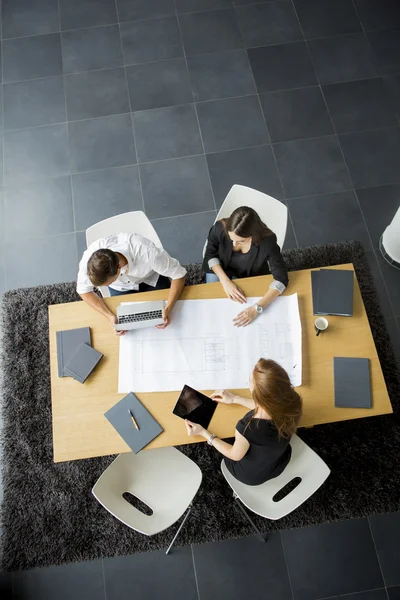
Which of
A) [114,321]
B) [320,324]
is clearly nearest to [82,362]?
[114,321]

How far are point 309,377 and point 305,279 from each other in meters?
0.51

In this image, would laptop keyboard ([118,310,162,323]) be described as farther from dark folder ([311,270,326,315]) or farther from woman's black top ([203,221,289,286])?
dark folder ([311,270,326,315])

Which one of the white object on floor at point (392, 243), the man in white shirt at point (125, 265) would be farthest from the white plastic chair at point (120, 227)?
the white object on floor at point (392, 243)

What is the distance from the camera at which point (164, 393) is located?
219 cm

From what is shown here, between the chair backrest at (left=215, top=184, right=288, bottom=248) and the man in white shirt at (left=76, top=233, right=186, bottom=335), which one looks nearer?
the man in white shirt at (left=76, top=233, right=186, bottom=335)

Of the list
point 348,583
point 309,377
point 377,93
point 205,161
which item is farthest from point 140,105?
point 348,583

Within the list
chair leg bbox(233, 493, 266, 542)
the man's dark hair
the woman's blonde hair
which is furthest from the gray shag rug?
the man's dark hair

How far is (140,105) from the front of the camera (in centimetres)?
393

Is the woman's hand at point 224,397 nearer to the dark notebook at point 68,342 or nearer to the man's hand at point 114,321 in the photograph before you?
the man's hand at point 114,321

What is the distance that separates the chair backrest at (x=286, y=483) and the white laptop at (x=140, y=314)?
2.69 ft

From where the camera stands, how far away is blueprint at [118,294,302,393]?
7.26ft

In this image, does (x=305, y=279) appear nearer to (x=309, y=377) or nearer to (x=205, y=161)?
(x=309, y=377)

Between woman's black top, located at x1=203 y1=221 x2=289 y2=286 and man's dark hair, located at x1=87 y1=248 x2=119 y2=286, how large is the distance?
0.63m

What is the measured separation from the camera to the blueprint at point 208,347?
221 cm
